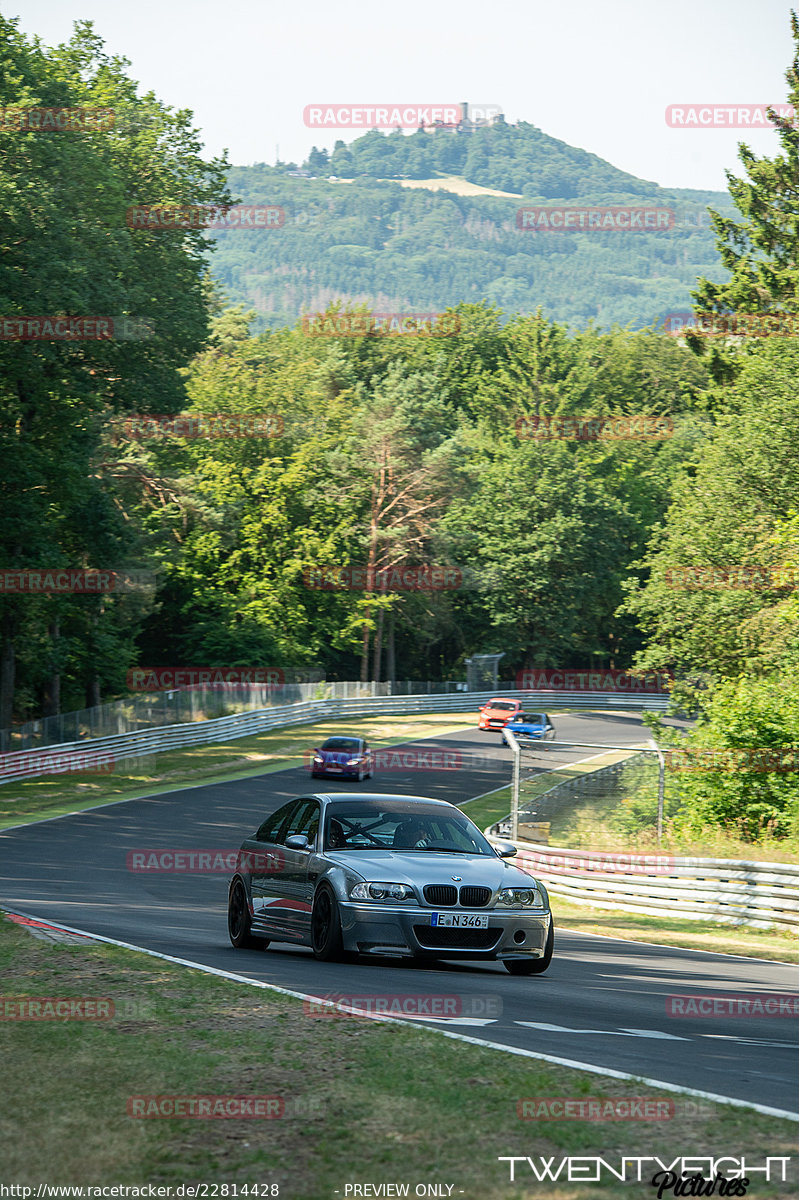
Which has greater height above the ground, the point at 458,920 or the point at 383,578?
the point at 458,920

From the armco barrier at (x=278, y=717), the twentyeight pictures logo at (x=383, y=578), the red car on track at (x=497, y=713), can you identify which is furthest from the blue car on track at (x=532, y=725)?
the twentyeight pictures logo at (x=383, y=578)

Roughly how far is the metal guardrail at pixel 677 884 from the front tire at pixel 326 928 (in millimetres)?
8376

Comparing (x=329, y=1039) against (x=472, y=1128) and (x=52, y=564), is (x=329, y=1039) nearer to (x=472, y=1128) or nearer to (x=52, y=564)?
(x=472, y=1128)

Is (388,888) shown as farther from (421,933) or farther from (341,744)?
(341,744)

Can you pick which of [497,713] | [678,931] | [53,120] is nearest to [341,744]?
[497,713]

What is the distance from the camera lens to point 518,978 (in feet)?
35.4

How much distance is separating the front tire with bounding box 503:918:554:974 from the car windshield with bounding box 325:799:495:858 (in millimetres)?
872

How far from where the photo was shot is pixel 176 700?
156ft

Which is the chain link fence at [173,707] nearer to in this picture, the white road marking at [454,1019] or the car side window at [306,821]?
the car side window at [306,821]

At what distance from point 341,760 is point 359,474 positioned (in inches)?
1377

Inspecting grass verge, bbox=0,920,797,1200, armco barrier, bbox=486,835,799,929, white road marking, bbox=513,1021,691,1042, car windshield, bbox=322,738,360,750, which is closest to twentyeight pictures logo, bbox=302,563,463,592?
car windshield, bbox=322,738,360,750

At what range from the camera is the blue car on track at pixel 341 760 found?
40906 millimetres

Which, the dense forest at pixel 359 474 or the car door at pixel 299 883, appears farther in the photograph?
the dense forest at pixel 359 474

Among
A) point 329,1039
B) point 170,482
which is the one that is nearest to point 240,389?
point 170,482
